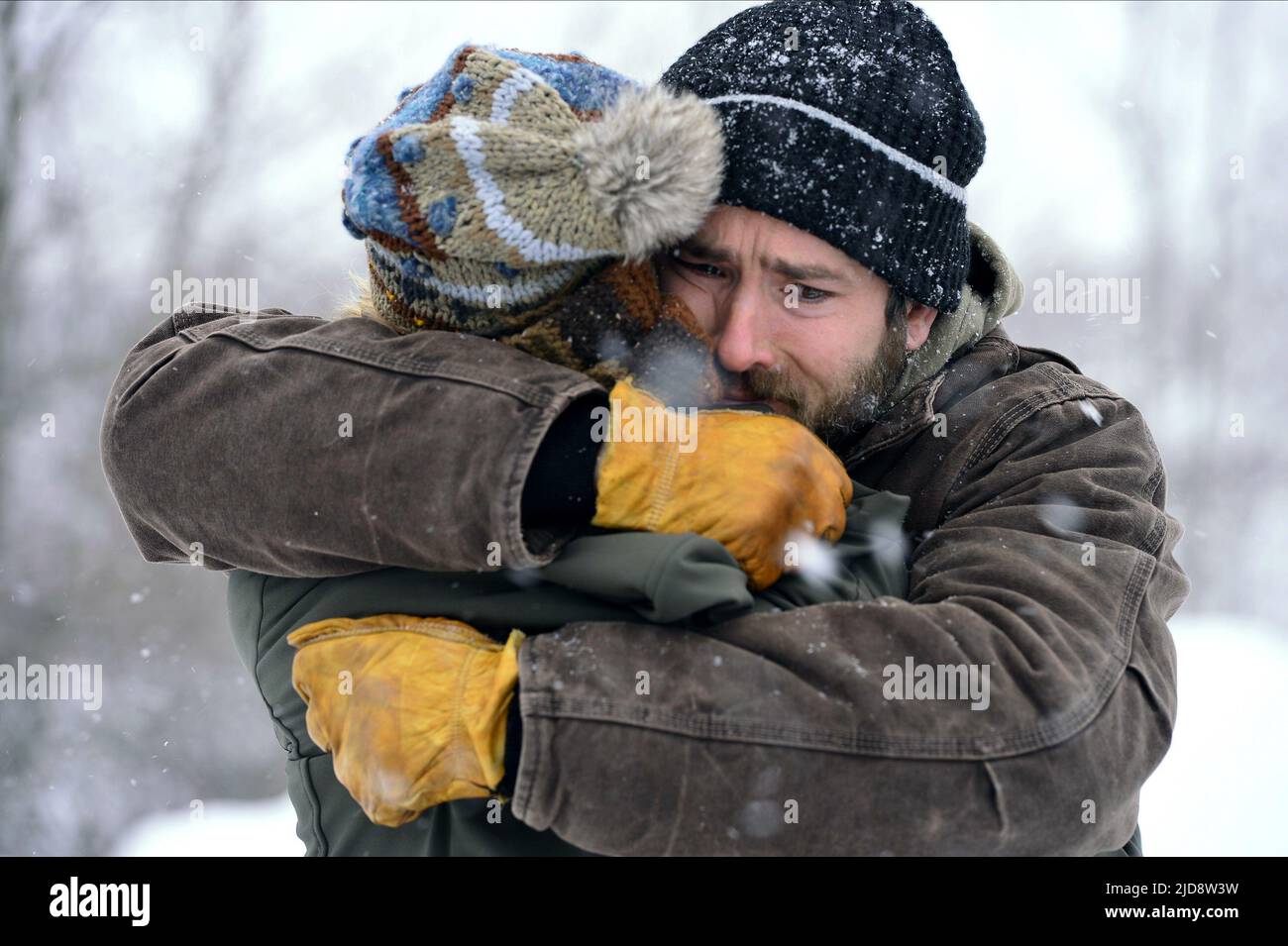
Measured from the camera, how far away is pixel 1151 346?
39.4 feet

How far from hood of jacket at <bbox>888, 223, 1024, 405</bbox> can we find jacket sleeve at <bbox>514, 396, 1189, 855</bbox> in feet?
2.01

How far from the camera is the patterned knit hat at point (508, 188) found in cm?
127

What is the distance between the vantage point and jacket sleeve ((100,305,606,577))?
1171 millimetres

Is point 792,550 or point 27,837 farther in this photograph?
point 27,837

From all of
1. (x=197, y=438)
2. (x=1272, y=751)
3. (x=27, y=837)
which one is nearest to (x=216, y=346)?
(x=197, y=438)

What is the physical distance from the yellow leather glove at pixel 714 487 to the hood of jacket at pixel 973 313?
2.15ft

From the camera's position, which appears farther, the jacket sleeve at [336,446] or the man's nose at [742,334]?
the man's nose at [742,334]

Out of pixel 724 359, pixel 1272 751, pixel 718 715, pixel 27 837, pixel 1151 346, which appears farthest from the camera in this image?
pixel 1151 346

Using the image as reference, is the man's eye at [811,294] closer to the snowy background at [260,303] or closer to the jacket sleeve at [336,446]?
the jacket sleeve at [336,446]

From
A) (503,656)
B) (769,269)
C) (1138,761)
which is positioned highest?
(769,269)

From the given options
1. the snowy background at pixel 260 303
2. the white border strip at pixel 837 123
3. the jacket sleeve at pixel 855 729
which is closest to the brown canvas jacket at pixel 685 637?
the jacket sleeve at pixel 855 729

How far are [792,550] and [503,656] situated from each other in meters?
0.36

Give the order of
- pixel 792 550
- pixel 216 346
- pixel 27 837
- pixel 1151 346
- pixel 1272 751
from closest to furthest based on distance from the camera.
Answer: pixel 792 550, pixel 216 346, pixel 1272 751, pixel 27 837, pixel 1151 346
